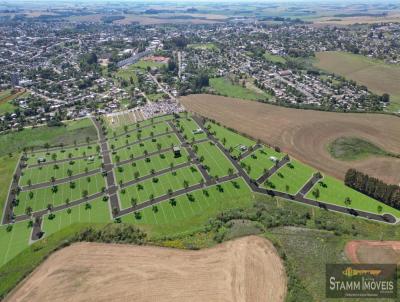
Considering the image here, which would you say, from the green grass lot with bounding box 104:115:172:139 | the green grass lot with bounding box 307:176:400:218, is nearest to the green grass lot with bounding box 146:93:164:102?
the green grass lot with bounding box 104:115:172:139

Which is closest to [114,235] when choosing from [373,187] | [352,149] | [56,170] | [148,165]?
[148,165]

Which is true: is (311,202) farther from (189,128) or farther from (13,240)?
(13,240)

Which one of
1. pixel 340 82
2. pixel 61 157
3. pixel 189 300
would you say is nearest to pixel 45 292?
pixel 189 300

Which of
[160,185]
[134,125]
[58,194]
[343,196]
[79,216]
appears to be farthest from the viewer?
[134,125]

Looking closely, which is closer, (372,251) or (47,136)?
(372,251)

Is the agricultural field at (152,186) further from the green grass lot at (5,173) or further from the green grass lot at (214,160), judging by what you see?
the green grass lot at (5,173)

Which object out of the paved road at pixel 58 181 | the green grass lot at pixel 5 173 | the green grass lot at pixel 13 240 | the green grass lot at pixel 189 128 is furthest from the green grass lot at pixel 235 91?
the green grass lot at pixel 13 240

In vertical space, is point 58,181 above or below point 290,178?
below

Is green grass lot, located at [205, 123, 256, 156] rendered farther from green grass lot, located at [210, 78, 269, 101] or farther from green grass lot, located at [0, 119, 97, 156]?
green grass lot, located at [0, 119, 97, 156]
